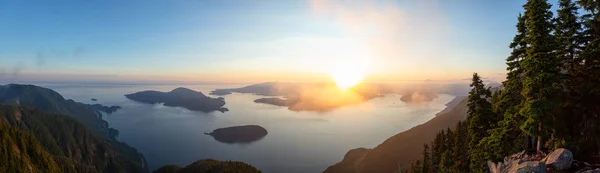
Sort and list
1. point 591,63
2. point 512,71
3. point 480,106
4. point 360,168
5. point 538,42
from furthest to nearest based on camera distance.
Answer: point 360,168
point 480,106
point 512,71
point 591,63
point 538,42

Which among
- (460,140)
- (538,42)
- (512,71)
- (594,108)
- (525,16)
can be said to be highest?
(525,16)

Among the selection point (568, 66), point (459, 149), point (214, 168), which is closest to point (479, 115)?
point (568, 66)

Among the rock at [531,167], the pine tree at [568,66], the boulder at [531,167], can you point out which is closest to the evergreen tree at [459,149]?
the pine tree at [568,66]

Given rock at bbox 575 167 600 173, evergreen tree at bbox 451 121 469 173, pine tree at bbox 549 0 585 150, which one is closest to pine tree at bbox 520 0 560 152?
pine tree at bbox 549 0 585 150

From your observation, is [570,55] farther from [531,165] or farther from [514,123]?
[531,165]

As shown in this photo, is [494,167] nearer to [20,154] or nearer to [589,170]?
[589,170]

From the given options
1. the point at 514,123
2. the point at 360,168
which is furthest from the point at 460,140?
the point at 360,168
